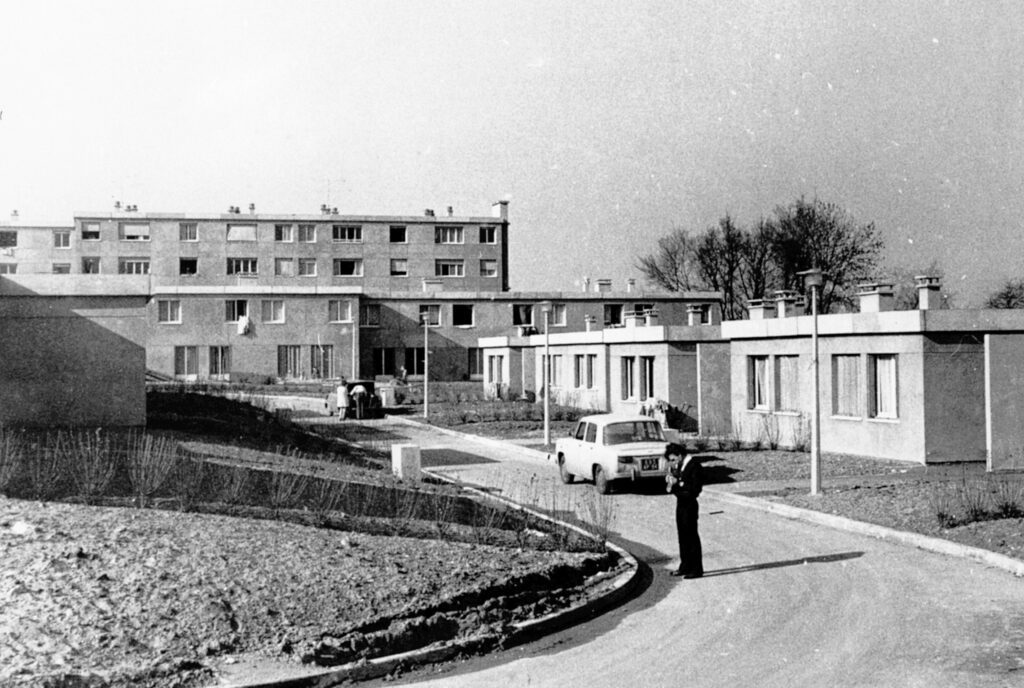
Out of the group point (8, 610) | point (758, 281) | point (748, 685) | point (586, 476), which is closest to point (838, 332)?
point (586, 476)

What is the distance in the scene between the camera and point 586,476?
70.5ft

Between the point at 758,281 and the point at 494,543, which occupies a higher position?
the point at 758,281

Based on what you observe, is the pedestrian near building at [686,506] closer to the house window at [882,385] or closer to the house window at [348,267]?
the house window at [882,385]

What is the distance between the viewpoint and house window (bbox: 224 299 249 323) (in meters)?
62.2

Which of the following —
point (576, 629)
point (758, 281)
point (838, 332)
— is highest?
point (758, 281)

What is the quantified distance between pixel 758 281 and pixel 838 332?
176ft

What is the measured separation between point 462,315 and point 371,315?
603cm

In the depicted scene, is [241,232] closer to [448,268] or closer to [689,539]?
[448,268]

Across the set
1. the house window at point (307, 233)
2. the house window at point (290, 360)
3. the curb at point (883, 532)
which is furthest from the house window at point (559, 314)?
the curb at point (883, 532)

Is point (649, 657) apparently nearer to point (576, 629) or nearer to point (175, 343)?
point (576, 629)

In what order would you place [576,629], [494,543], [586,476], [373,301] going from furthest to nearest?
[373,301] → [586,476] → [494,543] → [576,629]

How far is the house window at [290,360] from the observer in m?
63.2

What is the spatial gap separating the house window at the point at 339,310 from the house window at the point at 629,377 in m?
29.2

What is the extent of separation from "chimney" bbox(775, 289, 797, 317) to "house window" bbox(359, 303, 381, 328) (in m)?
38.5
